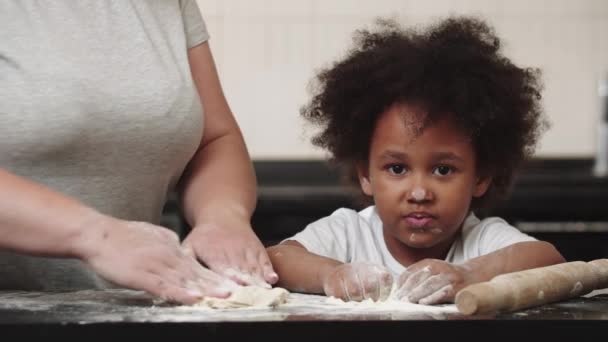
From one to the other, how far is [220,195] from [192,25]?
267mm

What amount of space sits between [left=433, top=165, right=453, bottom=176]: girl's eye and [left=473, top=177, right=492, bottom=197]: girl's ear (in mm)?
107

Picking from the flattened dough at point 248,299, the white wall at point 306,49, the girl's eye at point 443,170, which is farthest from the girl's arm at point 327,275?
the white wall at point 306,49

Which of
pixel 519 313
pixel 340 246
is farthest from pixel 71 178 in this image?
pixel 519 313

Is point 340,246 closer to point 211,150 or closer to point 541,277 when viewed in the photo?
point 211,150

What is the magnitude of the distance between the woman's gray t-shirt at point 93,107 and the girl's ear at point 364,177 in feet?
1.13

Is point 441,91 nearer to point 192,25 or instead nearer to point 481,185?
point 481,185

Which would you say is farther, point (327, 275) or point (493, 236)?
point (493, 236)

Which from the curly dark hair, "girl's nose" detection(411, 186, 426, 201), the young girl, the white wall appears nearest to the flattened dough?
the young girl

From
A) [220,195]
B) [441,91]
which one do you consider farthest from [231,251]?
[441,91]

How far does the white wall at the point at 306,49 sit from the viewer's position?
10.9 feet

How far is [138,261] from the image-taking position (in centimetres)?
93

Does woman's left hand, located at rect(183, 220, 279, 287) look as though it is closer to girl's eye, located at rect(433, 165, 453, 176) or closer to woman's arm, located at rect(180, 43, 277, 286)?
woman's arm, located at rect(180, 43, 277, 286)

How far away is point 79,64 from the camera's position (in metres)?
1.12

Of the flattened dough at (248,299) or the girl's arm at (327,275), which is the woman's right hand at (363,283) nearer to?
the girl's arm at (327,275)
